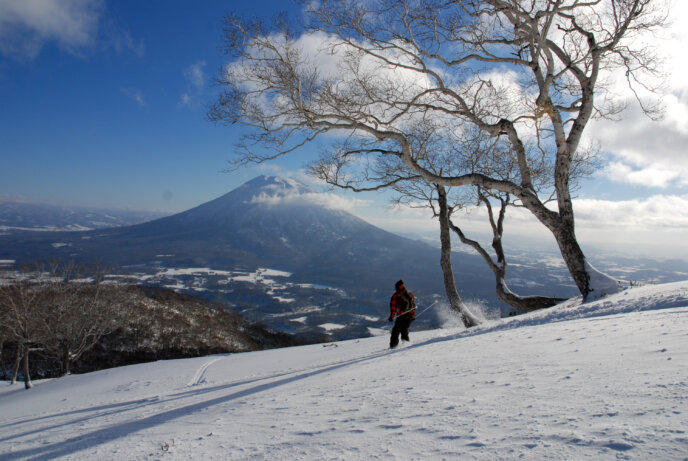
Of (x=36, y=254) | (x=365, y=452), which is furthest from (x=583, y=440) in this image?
(x=36, y=254)

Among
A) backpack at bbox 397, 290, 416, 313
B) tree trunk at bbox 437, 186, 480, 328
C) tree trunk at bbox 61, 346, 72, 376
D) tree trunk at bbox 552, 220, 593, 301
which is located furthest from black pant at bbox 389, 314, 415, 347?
tree trunk at bbox 61, 346, 72, 376

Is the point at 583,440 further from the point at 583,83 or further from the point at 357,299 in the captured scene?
the point at 357,299

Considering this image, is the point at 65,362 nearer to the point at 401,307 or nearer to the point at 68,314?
the point at 68,314

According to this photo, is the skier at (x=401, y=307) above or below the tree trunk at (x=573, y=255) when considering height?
below

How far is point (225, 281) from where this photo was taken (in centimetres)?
14625

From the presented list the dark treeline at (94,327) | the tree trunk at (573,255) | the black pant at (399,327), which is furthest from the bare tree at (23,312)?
the tree trunk at (573,255)

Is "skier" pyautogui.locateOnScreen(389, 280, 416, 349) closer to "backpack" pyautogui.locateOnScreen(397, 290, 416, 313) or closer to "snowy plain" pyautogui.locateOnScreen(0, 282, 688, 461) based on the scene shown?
"backpack" pyautogui.locateOnScreen(397, 290, 416, 313)

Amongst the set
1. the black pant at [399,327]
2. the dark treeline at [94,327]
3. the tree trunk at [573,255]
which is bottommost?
the dark treeline at [94,327]

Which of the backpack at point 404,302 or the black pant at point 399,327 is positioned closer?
the black pant at point 399,327

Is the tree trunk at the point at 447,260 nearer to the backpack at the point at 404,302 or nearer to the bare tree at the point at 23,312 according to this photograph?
the backpack at the point at 404,302

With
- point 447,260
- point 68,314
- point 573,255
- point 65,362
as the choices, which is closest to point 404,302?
point 573,255

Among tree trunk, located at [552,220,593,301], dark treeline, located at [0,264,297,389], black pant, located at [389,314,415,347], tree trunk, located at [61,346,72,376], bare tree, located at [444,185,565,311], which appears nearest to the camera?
tree trunk, located at [552,220,593,301]

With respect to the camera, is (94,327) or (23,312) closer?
(23,312)

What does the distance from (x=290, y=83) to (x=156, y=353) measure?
6346cm
